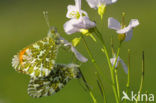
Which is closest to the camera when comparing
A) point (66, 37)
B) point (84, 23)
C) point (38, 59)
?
point (84, 23)

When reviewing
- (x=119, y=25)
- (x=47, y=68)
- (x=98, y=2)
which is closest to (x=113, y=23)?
(x=119, y=25)

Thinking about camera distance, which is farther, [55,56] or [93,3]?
[93,3]

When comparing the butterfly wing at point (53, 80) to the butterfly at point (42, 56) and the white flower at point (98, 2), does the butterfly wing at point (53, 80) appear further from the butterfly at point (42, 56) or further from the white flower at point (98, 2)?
the white flower at point (98, 2)

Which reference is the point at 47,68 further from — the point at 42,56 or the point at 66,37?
the point at 66,37

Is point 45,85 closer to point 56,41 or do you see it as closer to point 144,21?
point 56,41

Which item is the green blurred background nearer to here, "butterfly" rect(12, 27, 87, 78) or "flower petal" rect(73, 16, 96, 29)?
"flower petal" rect(73, 16, 96, 29)
